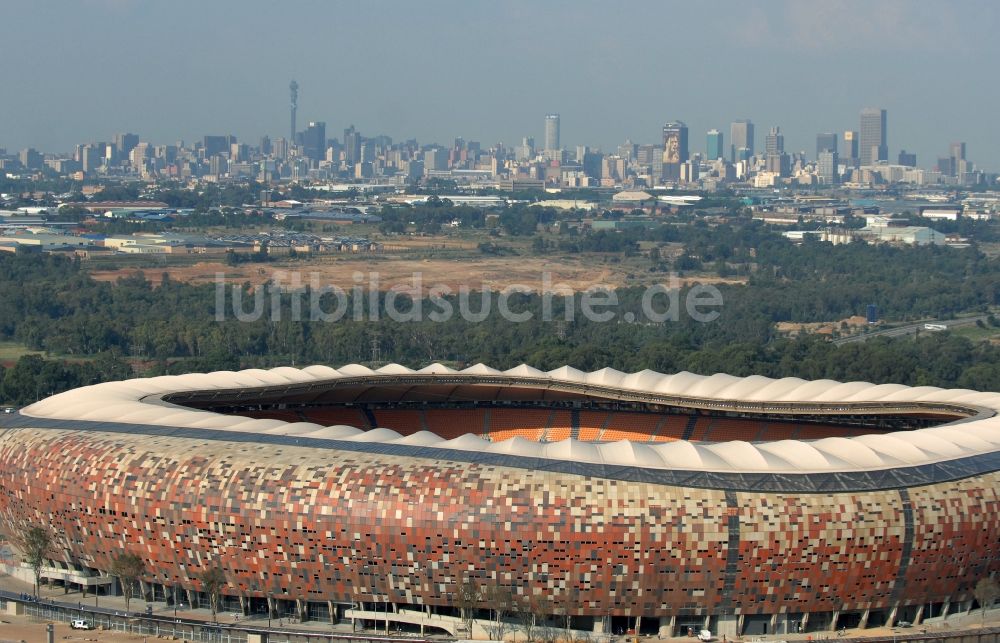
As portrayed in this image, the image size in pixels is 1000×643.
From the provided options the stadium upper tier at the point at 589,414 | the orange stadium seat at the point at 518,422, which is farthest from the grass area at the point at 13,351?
the orange stadium seat at the point at 518,422

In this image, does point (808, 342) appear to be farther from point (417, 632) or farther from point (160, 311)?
point (417, 632)

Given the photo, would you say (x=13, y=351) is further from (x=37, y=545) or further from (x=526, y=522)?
(x=526, y=522)

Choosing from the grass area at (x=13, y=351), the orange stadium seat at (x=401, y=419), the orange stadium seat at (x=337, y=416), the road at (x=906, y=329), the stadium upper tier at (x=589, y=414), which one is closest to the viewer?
the stadium upper tier at (x=589, y=414)

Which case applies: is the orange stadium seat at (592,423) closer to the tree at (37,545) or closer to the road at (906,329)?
the tree at (37,545)

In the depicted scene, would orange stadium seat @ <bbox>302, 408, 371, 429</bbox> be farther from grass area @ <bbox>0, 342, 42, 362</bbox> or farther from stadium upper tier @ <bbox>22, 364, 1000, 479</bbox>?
grass area @ <bbox>0, 342, 42, 362</bbox>

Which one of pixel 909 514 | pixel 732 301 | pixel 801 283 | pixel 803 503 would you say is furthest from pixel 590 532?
pixel 801 283
